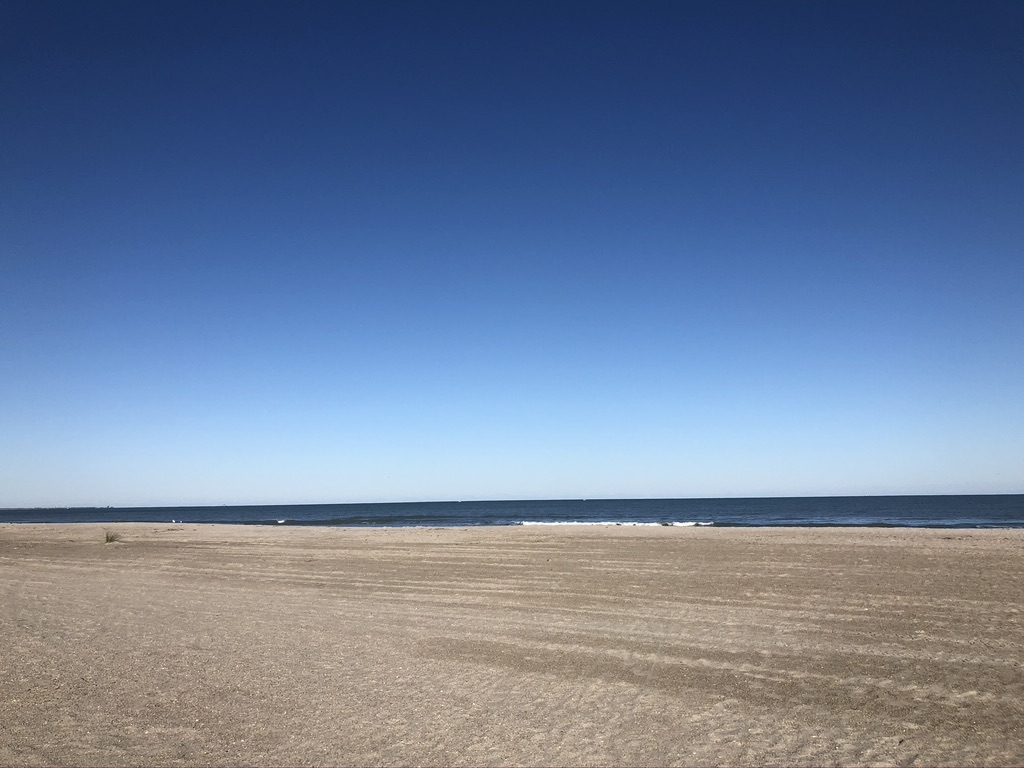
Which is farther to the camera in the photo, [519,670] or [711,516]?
[711,516]

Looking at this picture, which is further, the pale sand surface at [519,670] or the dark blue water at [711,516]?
the dark blue water at [711,516]

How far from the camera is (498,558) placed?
19688 mm

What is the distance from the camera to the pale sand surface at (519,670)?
5.11m

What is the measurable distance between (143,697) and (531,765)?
13.5ft

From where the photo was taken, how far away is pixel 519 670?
23.6 feet

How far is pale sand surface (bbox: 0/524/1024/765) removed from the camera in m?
5.11

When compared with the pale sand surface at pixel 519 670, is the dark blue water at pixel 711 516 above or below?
below

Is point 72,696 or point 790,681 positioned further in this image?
point 790,681

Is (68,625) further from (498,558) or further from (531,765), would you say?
(498,558)

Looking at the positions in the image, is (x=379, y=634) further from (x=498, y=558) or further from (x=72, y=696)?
(x=498, y=558)

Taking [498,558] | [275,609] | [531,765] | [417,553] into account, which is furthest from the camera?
[417,553]

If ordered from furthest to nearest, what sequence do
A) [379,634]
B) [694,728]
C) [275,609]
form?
[275,609] < [379,634] < [694,728]

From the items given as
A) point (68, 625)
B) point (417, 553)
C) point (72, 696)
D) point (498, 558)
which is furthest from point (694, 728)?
point (417, 553)

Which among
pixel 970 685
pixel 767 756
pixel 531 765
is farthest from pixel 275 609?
pixel 970 685
